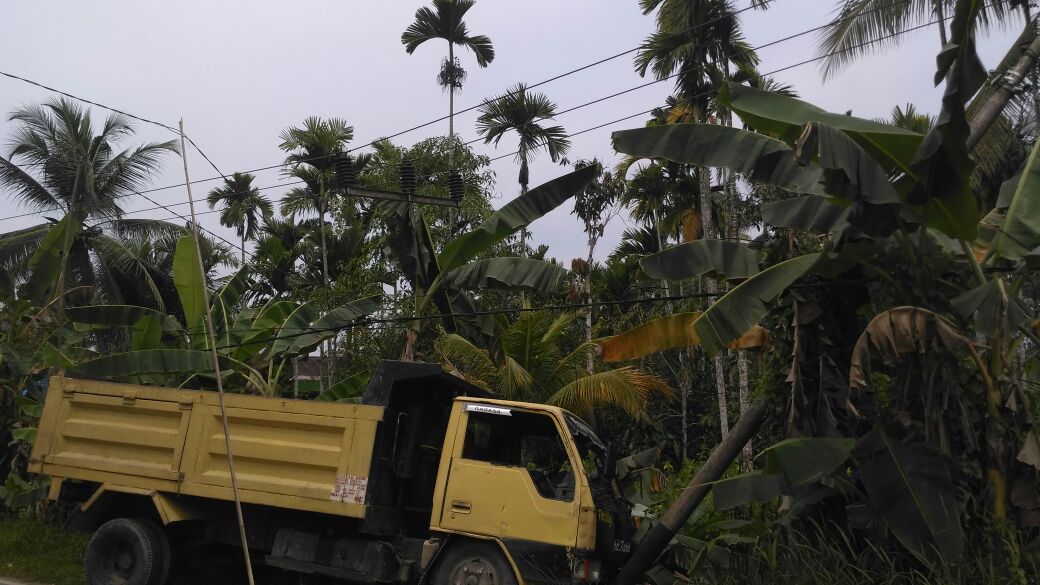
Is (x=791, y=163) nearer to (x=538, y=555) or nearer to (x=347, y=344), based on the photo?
(x=538, y=555)

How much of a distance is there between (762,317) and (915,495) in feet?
6.28

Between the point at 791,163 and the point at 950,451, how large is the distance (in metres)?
2.77

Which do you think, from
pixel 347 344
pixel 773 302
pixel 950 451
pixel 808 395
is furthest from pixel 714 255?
pixel 347 344

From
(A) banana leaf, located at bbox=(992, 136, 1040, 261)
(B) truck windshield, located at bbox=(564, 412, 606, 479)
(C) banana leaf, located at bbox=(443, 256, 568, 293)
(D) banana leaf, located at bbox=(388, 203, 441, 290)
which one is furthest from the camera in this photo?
(D) banana leaf, located at bbox=(388, 203, 441, 290)

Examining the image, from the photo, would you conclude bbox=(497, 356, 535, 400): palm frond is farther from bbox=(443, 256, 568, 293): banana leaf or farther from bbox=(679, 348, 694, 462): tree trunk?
bbox=(679, 348, 694, 462): tree trunk

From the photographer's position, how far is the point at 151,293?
22500mm

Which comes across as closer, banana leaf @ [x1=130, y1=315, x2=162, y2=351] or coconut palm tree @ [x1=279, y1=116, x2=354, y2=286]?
banana leaf @ [x1=130, y1=315, x2=162, y2=351]

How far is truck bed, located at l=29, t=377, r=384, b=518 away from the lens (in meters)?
8.31

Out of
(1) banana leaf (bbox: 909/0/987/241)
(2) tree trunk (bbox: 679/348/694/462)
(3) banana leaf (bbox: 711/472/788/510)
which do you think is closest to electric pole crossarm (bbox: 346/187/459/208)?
(3) banana leaf (bbox: 711/472/788/510)

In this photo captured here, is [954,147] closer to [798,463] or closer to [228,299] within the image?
[798,463]

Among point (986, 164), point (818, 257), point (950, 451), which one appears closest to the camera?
point (950, 451)

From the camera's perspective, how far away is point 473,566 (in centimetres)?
Answer: 793

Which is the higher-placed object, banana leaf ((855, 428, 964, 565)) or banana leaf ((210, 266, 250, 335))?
banana leaf ((210, 266, 250, 335))

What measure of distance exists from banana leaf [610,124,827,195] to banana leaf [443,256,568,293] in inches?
127
